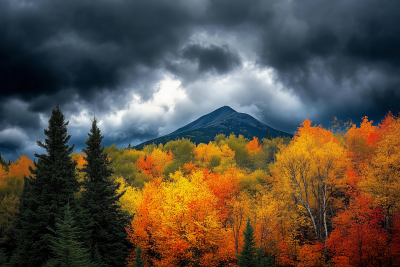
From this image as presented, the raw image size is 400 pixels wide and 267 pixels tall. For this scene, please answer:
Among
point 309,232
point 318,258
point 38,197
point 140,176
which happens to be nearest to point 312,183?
point 309,232

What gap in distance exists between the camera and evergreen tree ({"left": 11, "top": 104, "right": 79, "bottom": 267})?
19.8 m

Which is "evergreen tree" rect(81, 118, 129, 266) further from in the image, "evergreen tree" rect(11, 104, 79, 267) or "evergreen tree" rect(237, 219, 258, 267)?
"evergreen tree" rect(237, 219, 258, 267)

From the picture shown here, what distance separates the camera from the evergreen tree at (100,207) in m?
24.0

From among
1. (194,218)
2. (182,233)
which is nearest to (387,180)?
(194,218)

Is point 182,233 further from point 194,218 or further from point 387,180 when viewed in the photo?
point 387,180

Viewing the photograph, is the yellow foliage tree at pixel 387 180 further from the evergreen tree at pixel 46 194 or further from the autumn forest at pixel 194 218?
the evergreen tree at pixel 46 194

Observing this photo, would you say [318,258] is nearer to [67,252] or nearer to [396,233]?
[396,233]

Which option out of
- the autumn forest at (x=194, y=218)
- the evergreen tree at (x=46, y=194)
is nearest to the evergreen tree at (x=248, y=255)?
the autumn forest at (x=194, y=218)

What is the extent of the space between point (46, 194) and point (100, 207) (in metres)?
5.74

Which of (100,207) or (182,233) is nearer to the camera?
(100,207)

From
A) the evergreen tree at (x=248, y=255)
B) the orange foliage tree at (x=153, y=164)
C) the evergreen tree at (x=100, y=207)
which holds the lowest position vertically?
the evergreen tree at (x=248, y=255)

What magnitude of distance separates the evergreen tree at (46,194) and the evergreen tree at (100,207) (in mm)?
2938

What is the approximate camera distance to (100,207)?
80.3ft

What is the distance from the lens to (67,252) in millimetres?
13969
